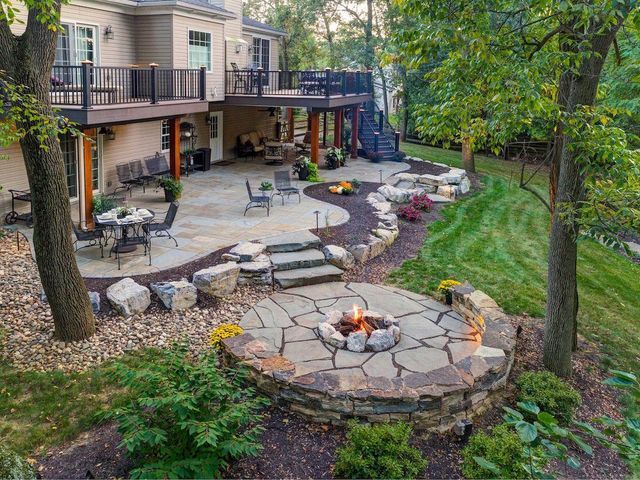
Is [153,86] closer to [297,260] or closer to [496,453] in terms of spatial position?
[297,260]

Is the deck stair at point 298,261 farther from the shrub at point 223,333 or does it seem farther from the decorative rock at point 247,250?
the shrub at point 223,333

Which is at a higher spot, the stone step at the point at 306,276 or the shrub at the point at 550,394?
the stone step at the point at 306,276

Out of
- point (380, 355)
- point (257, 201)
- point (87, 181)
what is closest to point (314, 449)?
point (380, 355)

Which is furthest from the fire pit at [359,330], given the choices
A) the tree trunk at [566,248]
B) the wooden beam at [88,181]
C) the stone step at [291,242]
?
the wooden beam at [88,181]

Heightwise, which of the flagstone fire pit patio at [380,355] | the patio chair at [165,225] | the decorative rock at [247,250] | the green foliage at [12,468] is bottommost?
the flagstone fire pit patio at [380,355]

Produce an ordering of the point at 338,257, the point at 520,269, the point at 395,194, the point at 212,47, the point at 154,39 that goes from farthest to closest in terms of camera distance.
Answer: the point at 212,47 < the point at 154,39 < the point at 395,194 < the point at 520,269 < the point at 338,257

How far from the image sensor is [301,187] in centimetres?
1596

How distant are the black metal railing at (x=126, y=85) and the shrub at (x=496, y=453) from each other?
8.92 metres

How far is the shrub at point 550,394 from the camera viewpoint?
19.1 ft

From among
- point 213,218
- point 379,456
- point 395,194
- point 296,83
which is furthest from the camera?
point 296,83

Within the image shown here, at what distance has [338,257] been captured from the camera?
31.1ft

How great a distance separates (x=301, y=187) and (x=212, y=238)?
572 centimetres

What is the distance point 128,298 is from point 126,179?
8025mm

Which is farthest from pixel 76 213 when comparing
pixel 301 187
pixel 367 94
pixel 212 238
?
pixel 367 94
